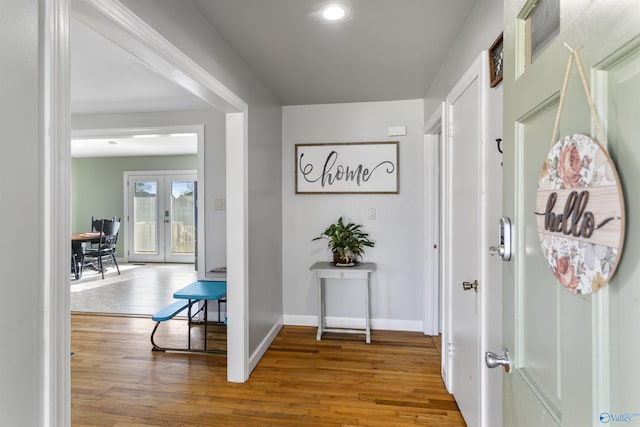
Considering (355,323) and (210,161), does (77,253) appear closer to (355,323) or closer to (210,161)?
(210,161)

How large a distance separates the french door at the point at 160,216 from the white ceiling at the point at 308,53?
4106 mm

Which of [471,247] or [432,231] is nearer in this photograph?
[471,247]

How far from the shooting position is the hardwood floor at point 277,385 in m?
1.97

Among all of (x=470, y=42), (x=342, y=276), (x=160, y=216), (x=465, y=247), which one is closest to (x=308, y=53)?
(x=470, y=42)

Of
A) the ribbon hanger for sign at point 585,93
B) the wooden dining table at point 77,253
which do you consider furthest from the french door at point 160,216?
the ribbon hanger for sign at point 585,93

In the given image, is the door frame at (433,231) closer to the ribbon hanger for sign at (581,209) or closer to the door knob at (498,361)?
the door knob at (498,361)

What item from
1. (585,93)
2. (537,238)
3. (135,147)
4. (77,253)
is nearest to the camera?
(585,93)

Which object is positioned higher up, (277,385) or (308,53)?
(308,53)

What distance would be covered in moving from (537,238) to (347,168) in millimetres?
2688

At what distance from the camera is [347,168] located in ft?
11.0

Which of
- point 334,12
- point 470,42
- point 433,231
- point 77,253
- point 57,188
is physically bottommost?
point 77,253

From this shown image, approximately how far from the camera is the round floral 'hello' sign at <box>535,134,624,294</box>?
46 cm

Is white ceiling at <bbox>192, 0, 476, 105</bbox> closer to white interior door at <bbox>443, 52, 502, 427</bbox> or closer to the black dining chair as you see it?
white interior door at <bbox>443, 52, 502, 427</bbox>

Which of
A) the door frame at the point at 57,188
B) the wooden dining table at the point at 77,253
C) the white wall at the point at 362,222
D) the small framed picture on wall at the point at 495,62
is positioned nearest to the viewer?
the door frame at the point at 57,188
